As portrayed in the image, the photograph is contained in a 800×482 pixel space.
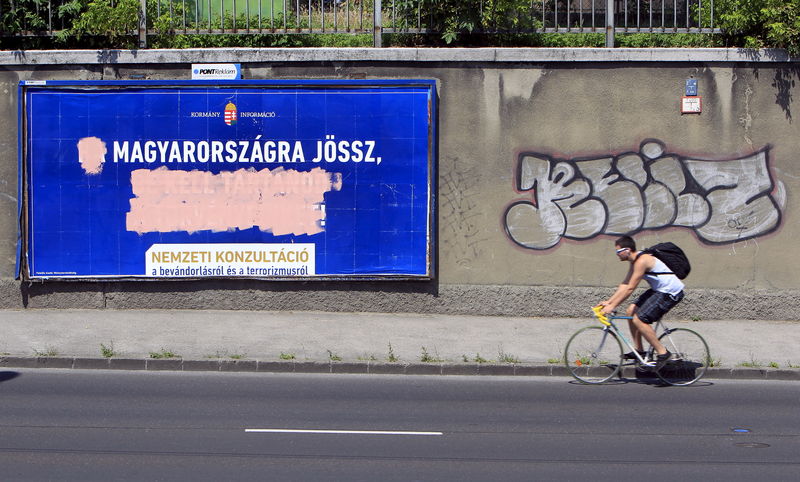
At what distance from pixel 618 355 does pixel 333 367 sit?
9.97ft

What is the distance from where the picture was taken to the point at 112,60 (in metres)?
13.6

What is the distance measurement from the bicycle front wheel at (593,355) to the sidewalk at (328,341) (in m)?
0.33

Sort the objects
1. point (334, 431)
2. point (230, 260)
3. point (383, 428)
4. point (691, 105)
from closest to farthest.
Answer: point (334, 431), point (383, 428), point (691, 105), point (230, 260)

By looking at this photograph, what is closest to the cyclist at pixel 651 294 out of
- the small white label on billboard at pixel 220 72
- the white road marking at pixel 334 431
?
Result: the white road marking at pixel 334 431

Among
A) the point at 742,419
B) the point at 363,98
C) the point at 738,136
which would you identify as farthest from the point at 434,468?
the point at 738,136

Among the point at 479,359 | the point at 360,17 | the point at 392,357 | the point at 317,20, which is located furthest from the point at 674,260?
the point at 317,20

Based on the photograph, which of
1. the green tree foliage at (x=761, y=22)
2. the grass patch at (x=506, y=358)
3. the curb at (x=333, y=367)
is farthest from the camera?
the green tree foliage at (x=761, y=22)

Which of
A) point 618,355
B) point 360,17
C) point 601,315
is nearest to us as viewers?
point 601,315

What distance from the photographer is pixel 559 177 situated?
13656 millimetres

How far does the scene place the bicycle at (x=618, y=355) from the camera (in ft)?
34.2

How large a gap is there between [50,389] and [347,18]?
7.04 metres

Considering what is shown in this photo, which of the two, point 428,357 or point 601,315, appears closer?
point 601,315

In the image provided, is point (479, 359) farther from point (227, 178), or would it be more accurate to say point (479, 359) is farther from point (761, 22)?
point (761, 22)

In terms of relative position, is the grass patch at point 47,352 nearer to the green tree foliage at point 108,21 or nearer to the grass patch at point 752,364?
the green tree foliage at point 108,21
